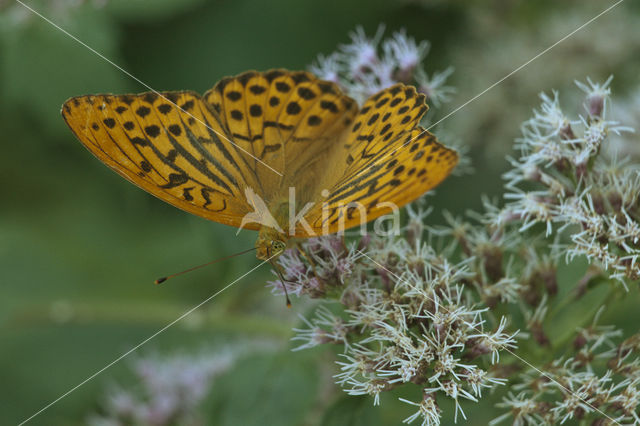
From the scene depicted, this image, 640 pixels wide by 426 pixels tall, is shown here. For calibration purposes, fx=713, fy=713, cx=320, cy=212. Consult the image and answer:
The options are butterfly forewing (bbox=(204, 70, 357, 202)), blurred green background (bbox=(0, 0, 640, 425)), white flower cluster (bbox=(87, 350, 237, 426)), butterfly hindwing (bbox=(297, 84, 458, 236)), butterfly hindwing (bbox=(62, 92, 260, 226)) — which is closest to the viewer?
butterfly hindwing (bbox=(297, 84, 458, 236))

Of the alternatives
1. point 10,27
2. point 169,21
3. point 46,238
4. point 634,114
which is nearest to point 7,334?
point 46,238

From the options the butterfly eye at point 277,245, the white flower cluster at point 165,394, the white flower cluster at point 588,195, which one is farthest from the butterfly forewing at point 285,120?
the white flower cluster at point 165,394

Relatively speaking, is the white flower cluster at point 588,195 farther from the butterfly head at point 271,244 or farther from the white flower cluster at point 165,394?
the white flower cluster at point 165,394

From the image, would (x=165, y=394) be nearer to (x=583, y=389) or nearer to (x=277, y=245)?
(x=277, y=245)

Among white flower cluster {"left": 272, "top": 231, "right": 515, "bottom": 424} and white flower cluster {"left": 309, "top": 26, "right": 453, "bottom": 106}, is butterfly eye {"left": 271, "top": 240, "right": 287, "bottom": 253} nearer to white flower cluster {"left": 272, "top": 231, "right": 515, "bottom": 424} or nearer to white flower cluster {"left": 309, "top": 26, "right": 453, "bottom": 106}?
white flower cluster {"left": 272, "top": 231, "right": 515, "bottom": 424}

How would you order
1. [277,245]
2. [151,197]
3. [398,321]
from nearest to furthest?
[398,321], [277,245], [151,197]

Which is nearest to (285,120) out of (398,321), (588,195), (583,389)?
(398,321)

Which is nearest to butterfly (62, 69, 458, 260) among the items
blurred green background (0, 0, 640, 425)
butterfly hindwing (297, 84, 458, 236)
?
butterfly hindwing (297, 84, 458, 236)
